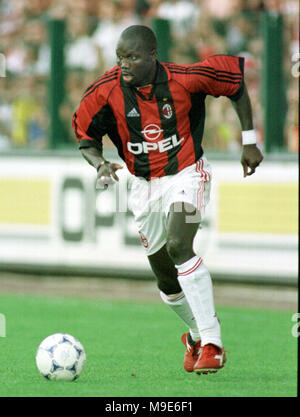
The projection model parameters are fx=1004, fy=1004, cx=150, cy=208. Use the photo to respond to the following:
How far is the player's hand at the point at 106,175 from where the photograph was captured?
6203mm

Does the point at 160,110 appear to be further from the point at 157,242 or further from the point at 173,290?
the point at 173,290

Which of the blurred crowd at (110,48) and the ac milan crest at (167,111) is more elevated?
the blurred crowd at (110,48)

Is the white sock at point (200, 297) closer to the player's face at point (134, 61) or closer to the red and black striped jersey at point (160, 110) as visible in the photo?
the red and black striped jersey at point (160, 110)

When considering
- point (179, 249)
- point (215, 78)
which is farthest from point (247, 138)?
point (179, 249)

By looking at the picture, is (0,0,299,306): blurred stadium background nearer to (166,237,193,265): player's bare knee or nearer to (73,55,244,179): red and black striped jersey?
(73,55,244,179): red and black striped jersey

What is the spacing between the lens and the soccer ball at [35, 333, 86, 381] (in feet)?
20.2

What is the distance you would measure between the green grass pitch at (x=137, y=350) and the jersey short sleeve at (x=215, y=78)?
187 centimetres

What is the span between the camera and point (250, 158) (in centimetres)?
652

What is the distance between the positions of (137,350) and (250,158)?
2046 mm

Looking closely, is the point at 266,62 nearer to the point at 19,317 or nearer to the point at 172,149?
the point at 19,317

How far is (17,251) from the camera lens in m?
12.6

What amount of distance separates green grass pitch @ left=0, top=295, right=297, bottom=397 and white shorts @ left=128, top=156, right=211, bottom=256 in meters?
0.93

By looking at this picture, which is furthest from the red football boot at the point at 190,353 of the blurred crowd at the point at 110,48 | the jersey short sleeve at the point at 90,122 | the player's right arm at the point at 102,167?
the blurred crowd at the point at 110,48

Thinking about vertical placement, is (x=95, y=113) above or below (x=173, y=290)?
above
